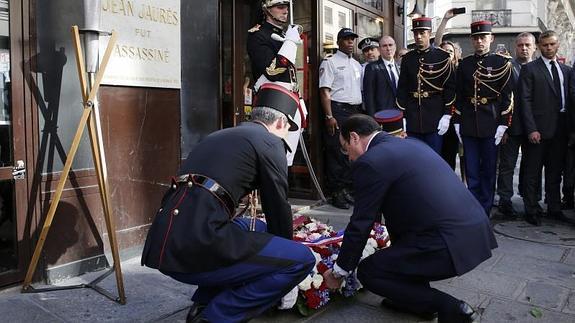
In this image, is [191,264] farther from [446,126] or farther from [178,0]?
[446,126]

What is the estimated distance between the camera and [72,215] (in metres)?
3.62

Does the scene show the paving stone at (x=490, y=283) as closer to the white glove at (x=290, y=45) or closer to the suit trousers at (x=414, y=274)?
the suit trousers at (x=414, y=274)

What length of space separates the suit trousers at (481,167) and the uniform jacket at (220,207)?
327 cm

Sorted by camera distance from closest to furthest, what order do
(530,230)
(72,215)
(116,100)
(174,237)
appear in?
(174,237) → (72,215) → (116,100) → (530,230)

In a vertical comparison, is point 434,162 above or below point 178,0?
below

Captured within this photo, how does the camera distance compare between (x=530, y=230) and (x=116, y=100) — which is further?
(x=530, y=230)

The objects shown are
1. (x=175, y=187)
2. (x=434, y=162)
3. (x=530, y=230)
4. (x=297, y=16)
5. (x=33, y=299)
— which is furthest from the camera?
(x=297, y=16)

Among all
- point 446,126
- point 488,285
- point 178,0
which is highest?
point 178,0

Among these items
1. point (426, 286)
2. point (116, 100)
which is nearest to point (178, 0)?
point (116, 100)

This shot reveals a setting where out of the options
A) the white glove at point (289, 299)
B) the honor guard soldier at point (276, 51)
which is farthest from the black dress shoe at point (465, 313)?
the honor guard soldier at point (276, 51)

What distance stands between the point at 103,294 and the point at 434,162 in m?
2.23

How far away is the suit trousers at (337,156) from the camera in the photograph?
6.00m

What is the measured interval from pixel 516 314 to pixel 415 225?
0.88 metres

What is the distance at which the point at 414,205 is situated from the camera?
2877 millimetres
